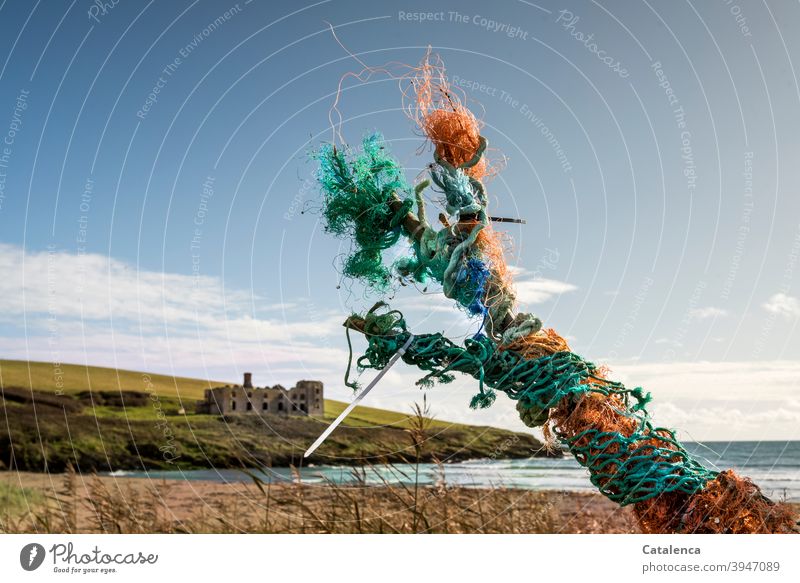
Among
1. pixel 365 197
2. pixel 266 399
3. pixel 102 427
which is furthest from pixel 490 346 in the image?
pixel 102 427

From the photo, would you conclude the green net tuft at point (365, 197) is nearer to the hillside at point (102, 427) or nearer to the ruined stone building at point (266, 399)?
the ruined stone building at point (266, 399)

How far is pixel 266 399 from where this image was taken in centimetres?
579

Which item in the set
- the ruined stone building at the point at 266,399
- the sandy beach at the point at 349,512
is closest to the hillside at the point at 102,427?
the ruined stone building at the point at 266,399

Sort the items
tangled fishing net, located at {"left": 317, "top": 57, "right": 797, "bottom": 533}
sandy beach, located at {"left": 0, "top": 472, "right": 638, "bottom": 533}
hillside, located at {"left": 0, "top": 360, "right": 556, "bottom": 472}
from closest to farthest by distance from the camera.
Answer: tangled fishing net, located at {"left": 317, "top": 57, "right": 797, "bottom": 533}
sandy beach, located at {"left": 0, "top": 472, "right": 638, "bottom": 533}
hillside, located at {"left": 0, "top": 360, "right": 556, "bottom": 472}

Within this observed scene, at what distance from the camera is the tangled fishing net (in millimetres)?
1999

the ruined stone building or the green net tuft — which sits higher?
the green net tuft

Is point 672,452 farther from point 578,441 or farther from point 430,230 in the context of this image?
point 430,230

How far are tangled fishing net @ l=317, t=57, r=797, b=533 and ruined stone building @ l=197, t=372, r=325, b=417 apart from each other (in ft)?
3.22

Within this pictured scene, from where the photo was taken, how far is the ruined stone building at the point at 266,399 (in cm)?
396

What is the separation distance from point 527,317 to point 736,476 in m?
0.82

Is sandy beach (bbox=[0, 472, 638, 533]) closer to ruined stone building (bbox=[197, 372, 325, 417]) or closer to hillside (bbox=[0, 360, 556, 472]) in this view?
ruined stone building (bbox=[197, 372, 325, 417])

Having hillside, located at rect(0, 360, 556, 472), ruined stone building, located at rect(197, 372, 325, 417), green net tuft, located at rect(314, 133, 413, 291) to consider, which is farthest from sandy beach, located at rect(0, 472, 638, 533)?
hillside, located at rect(0, 360, 556, 472)

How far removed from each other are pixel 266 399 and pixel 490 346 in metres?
3.99
